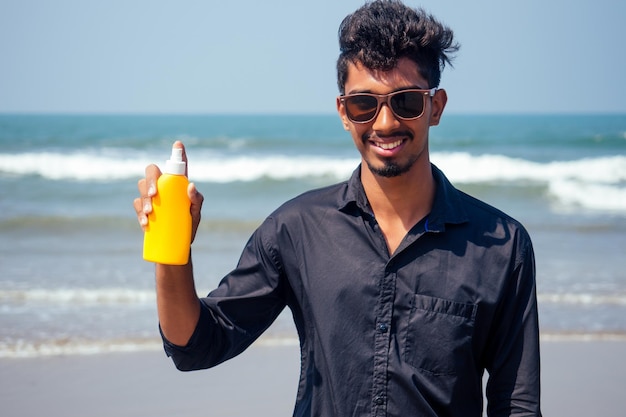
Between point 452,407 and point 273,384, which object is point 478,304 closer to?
point 452,407

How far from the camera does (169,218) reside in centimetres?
183

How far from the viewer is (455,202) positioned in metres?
2.05

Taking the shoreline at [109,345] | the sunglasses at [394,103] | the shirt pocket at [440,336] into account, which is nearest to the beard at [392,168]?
the sunglasses at [394,103]

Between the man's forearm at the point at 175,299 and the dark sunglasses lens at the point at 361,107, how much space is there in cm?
57

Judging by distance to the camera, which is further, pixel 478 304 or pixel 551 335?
pixel 551 335

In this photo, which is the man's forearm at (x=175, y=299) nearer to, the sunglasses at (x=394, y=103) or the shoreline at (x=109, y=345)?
the sunglasses at (x=394, y=103)

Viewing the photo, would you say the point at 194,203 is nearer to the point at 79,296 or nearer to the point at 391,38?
the point at 391,38

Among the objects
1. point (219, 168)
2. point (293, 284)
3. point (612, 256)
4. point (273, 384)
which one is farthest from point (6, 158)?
point (293, 284)

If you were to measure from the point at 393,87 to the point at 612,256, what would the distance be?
8.01 meters

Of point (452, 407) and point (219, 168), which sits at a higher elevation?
point (219, 168)

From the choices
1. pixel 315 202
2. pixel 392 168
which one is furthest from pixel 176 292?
pixel 392 168

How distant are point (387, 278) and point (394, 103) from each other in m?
0.44

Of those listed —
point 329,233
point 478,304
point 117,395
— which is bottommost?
point 117,395

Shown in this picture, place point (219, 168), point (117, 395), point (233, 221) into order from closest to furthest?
1. point (117, 395)
2. point (233, 221)
3. point (219, 168)
